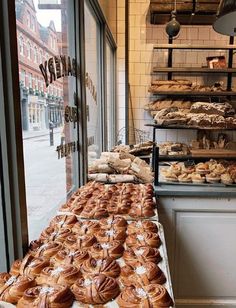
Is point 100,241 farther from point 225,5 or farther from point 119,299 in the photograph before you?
point 225,5

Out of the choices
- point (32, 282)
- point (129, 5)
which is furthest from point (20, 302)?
point (129, 5)

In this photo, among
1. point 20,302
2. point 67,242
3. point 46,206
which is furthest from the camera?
point 46,206

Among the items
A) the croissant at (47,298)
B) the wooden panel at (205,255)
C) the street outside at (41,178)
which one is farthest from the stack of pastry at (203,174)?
the croissant at (47,298)

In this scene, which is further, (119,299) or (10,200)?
(10,200)

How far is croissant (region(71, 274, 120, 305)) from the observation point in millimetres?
772

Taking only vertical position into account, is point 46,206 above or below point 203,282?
above

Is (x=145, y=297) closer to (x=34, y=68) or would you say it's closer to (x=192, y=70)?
(x=34, y=68)

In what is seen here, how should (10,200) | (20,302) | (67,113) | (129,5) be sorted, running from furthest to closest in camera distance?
(129,5)
(67,113)
(10,200)
(20,302)

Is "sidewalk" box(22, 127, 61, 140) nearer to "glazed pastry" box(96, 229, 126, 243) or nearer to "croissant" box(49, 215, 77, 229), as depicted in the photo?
"croissant" box(49, 215, 77, 229)

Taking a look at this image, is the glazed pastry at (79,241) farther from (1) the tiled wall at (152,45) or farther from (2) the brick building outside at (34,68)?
(1) the tiled wall at (152,45)

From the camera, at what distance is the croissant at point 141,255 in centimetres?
96

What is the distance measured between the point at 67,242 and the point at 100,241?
13 cm

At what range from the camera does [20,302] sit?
0.75m

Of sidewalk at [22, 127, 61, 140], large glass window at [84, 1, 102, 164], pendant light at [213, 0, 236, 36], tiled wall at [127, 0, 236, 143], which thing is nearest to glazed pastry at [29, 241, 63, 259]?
sidewalk at [22, 127, 61, 140]
